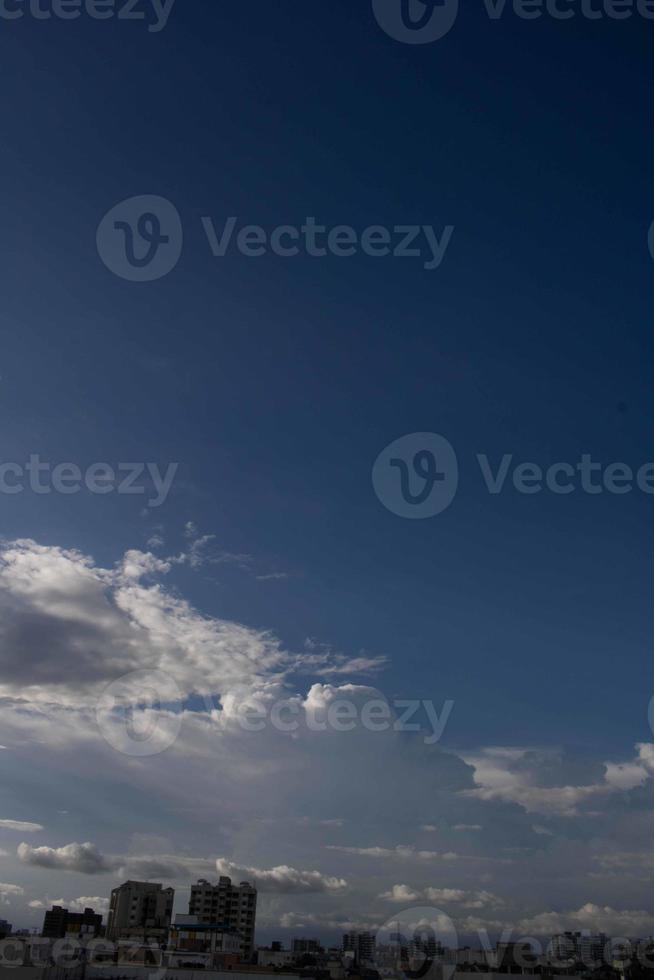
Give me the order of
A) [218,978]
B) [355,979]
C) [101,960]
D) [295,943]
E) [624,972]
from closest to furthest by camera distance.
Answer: [218,978]
[101,960]
[355,979]
[624,972]
[295,943]

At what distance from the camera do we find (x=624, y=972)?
3511 inches

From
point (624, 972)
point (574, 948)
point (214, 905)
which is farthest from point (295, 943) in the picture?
point (624, 972)

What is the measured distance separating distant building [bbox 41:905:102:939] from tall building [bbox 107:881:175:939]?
294cm

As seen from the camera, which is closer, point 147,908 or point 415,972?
point 415,972

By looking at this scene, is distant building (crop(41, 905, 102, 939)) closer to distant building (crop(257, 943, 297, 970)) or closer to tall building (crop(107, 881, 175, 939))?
tall building (crop(107, 881, 175, 939))

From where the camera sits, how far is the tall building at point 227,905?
108125mm

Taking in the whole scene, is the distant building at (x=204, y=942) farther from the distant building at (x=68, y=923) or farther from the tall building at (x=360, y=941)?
the tall building at (x=360, y=941)

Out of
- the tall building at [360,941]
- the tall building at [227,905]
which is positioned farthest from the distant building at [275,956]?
the tall building at [360,941]

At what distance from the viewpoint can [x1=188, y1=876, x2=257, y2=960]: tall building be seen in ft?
355

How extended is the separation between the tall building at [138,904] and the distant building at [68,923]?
2944mm

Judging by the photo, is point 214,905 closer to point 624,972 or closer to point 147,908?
point 147,908

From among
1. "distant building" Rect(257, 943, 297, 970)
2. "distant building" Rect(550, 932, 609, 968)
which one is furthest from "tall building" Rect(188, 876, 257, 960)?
"distant building" Rect(550, 932, 609, 968)

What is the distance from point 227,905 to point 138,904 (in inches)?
504

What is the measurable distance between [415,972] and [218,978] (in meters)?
31.8
